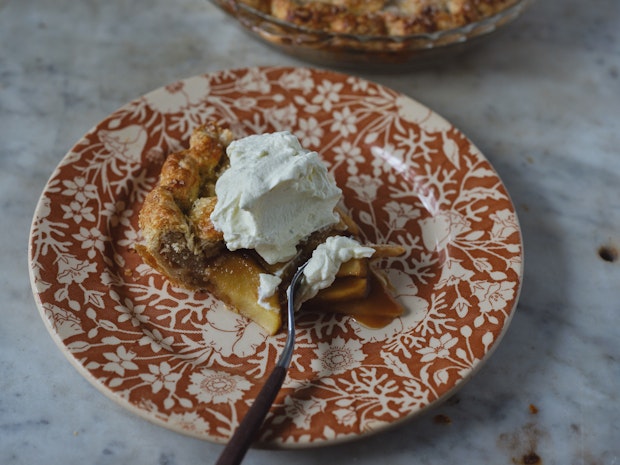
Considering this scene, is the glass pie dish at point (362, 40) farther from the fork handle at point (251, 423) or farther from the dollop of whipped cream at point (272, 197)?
the fork handle at point (251, 423)

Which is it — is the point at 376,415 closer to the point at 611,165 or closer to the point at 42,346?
the point at 42,346

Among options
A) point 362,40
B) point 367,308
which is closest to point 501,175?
point 362,40

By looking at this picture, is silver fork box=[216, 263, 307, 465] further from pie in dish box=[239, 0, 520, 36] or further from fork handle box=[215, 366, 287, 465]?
pie in dish box=[239, 0, 520, 36]

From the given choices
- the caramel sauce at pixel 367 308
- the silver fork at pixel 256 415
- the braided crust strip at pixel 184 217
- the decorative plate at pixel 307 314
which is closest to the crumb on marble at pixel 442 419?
the decorative plate at pixel 307 314

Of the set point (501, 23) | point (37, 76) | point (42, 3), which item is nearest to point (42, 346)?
point (37, 76)

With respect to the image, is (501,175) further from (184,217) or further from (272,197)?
(184,217)
